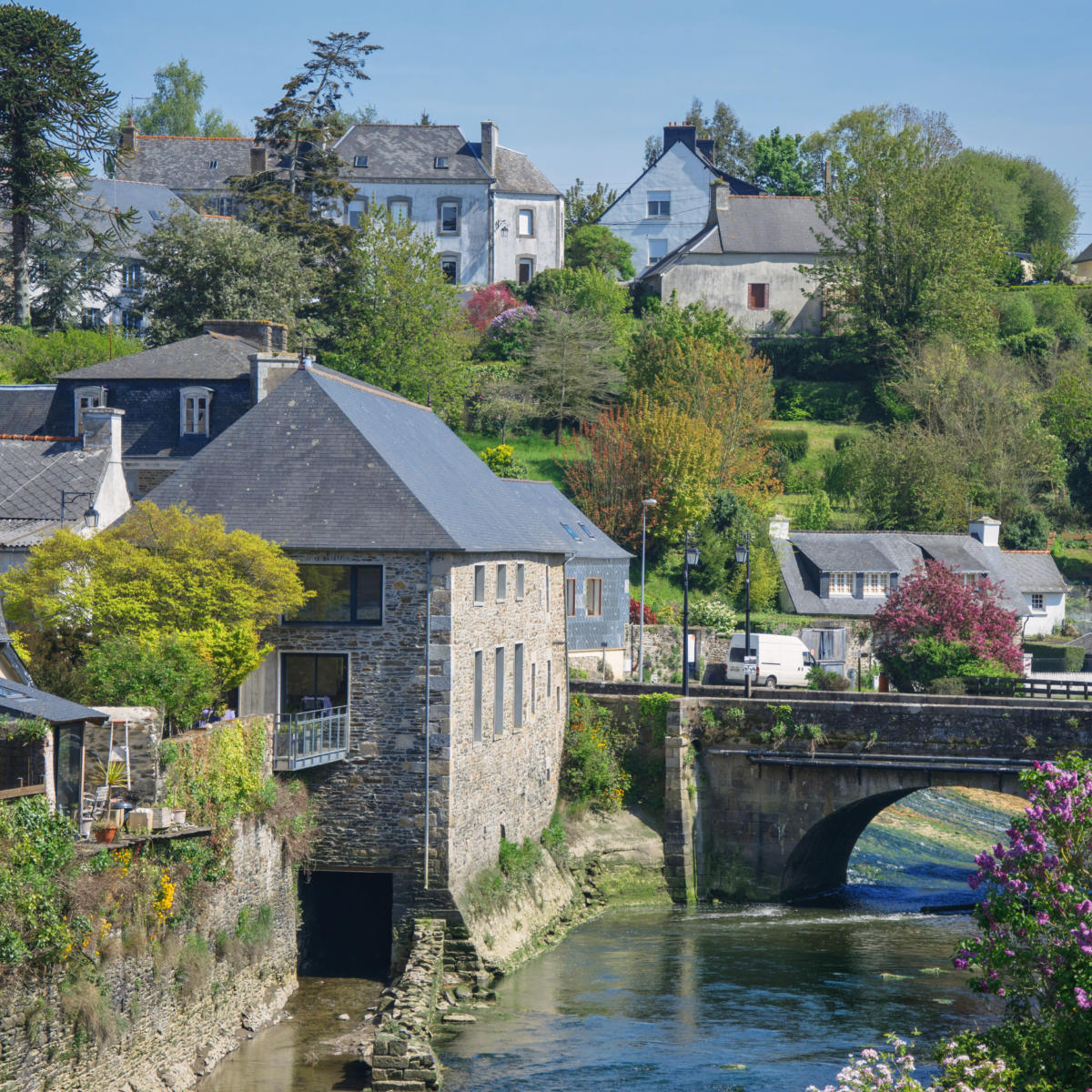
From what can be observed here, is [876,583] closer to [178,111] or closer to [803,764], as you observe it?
[803,764]

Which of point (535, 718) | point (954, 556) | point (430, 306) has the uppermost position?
point (430, 306)

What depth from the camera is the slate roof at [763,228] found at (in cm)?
8425

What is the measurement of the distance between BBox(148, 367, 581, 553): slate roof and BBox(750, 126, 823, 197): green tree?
248 ft

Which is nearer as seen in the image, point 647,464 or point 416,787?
point 416,787

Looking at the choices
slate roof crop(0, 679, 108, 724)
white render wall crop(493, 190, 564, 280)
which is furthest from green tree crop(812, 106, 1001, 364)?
slate roof crop(0, 679, 108, 724)

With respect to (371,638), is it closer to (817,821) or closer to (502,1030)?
(502,1030)

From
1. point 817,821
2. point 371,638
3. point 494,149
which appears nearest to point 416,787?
point 371,638

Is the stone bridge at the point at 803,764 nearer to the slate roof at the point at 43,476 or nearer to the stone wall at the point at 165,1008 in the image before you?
the stone wall at the point at 165,1008

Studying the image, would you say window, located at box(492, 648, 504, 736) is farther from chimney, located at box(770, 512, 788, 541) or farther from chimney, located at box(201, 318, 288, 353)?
chimney, located at box(770, 512, 788, 541)

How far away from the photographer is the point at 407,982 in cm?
2784

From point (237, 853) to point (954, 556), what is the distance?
41482mm

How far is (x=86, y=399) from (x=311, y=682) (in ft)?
48.7

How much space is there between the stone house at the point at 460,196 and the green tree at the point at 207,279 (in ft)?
86.9

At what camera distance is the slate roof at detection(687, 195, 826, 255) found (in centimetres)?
8425
